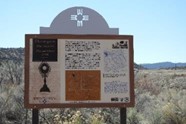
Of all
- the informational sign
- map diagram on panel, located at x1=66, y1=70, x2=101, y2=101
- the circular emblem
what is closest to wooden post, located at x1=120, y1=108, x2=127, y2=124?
the informational sign

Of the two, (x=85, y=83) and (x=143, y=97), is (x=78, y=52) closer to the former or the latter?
→ (x=85, y=83)

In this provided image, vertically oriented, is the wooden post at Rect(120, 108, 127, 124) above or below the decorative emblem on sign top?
below

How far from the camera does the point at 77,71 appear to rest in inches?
386

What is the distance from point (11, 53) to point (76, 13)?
64.4 m

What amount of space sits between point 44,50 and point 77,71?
792mm

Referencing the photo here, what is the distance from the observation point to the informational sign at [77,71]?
9.65 m

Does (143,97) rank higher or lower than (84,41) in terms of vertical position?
lower

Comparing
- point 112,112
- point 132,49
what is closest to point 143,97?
point 112,112

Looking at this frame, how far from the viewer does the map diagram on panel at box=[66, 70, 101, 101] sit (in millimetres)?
9742

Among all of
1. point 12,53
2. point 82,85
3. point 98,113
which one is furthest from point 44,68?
point 12,53

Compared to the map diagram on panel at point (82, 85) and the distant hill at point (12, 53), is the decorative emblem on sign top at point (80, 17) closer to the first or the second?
the map diagram on panel at point (82, 85)

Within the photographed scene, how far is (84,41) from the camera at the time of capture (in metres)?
9.94

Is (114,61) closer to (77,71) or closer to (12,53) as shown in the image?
(77,71)

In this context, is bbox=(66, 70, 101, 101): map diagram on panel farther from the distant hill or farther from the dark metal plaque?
the distant hill
